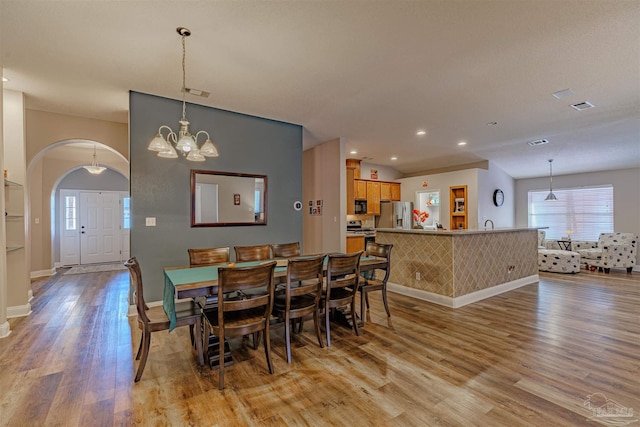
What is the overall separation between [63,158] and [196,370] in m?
6.79

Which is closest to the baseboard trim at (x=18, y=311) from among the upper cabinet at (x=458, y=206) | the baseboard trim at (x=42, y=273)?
the baseboard trim at (x=42, y=273)

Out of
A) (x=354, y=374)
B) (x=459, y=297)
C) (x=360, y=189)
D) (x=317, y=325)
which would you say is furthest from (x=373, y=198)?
(x=354, y=374)

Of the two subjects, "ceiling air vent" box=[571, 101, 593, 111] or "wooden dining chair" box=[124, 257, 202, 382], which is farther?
"ceiling air vent" box=[571, 101, 593, 111]

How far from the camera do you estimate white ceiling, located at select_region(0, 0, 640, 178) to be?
89.2 inches

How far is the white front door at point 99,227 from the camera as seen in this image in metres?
7.80

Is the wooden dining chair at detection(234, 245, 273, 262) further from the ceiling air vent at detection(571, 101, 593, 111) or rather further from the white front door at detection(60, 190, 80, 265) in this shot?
the white front door at detection(60, 190, 80, 265)

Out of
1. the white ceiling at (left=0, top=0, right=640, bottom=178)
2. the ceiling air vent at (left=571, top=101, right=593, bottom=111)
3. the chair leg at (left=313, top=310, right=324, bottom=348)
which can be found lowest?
the chair leg at (left=313, top=310, right=324, bottom=348)

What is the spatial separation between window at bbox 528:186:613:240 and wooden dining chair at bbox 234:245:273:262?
800 centimetres

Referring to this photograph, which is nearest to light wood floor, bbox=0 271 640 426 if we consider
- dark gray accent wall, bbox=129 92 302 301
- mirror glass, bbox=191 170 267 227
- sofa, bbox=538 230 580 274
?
dark gray accent wall, bbox=129 92 302 301

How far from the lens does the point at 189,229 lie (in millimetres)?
4203

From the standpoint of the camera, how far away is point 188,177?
4.21 m

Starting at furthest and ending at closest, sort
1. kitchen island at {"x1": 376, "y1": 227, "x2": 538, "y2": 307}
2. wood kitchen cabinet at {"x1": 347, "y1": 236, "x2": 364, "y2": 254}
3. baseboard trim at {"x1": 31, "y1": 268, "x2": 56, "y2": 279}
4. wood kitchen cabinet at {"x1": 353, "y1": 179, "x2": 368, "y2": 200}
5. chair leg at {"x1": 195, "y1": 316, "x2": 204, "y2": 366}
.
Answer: wood kitchen cabinet at {"x1": 353, "y1": 179, "x2": 368, "y2": 200}, wood kitchen cabinet at {"x1": 347, "y1": 236, "x2": 364, "y2": 254}, baseboard trim at {"x1": 31, "y1": 268, "x2": 56, "y2": 279}, kitchen island at {"x1": 376, "y1": 227, "x2": 538, "y2": 307}, chair leg at {"x1": 195, "y1": 316, "x2": 204, "y2": 366}

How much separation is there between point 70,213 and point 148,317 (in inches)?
294

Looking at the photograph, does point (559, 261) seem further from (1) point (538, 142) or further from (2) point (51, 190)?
(2) point (51, 190)
